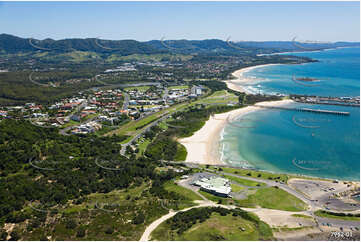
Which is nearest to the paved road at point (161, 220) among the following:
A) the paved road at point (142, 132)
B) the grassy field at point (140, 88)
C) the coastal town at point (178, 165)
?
the coastal town at point (178, 165)

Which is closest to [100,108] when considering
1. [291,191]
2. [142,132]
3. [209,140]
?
[142,132]

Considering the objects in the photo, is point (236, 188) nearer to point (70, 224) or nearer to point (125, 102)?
point (70, 224)

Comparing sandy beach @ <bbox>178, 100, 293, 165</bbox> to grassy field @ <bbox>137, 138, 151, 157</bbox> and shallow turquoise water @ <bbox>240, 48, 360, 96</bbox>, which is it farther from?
shallow turquoise water @ <bbox>240, 48, 360, 96</bbox>

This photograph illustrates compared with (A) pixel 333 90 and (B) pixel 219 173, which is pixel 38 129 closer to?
(B) pixel 219 173

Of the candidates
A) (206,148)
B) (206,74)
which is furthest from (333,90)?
(206,148)

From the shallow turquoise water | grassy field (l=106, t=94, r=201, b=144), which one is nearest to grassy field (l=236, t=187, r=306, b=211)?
grassy field (l=106, t=94, r=201, b=144)

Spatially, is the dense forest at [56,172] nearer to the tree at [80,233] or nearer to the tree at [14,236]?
the tree at [14,236]

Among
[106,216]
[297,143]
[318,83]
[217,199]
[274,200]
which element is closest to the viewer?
[106,216]
